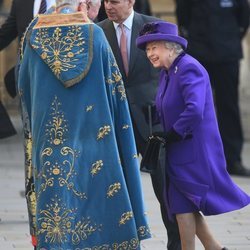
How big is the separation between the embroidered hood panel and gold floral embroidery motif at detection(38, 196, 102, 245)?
23.9 inches

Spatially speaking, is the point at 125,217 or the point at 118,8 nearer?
the point at 125,217

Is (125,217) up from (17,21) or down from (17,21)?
down

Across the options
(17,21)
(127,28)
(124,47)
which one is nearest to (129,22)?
(127,28)

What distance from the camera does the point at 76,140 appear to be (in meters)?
5.76

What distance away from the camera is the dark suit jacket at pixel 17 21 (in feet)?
Result: 26.3

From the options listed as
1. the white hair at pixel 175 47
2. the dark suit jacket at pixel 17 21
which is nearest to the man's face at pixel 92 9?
the white hair at pixel 175 47

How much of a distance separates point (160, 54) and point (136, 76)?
80cm

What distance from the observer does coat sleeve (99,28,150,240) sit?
5801 millimetres

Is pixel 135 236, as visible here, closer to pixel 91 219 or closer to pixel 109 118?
pixel 91 219

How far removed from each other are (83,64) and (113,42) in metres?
1.41

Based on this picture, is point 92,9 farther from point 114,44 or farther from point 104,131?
point 104,131

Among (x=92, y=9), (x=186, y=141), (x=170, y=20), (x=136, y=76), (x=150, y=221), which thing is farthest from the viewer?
(x=170, y=20)

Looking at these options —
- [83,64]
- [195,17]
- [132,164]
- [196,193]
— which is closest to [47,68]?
[83,64]

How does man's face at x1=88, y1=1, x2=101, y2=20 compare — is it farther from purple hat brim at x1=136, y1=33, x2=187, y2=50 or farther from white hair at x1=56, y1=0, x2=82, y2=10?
white hair at x1=56, y1=0, x2=82, y2=10
